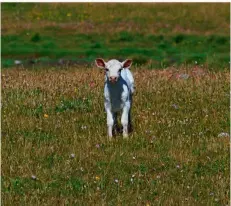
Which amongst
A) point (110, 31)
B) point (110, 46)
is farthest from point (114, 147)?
point (110, 31)

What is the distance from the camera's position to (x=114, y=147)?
506 inches

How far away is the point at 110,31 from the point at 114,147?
36786 millimetres

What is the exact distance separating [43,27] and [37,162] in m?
38.9

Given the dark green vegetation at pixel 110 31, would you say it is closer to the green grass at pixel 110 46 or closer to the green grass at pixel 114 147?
the green grass at pixel 110 46

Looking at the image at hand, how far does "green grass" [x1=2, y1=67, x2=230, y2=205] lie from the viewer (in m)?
10.6

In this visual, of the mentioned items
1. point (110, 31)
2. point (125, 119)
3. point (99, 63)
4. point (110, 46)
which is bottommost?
point (110, 46)

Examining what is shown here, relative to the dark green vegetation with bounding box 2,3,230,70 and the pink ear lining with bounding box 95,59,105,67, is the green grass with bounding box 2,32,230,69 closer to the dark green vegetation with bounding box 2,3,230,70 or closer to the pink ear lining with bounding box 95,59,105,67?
the dark green vegetation with bounding box 2,3,230,70

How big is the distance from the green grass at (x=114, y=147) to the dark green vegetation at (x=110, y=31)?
62.2ft

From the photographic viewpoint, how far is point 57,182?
11055 mm

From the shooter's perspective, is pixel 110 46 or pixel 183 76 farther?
pixel 110 46

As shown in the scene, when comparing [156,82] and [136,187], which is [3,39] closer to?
[156,82]

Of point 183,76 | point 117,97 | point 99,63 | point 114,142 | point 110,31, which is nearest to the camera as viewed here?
point 114,142

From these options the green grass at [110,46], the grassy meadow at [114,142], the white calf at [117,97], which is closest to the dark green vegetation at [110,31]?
the green grass at [110,46]

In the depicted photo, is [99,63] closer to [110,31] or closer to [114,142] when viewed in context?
[114,142]
